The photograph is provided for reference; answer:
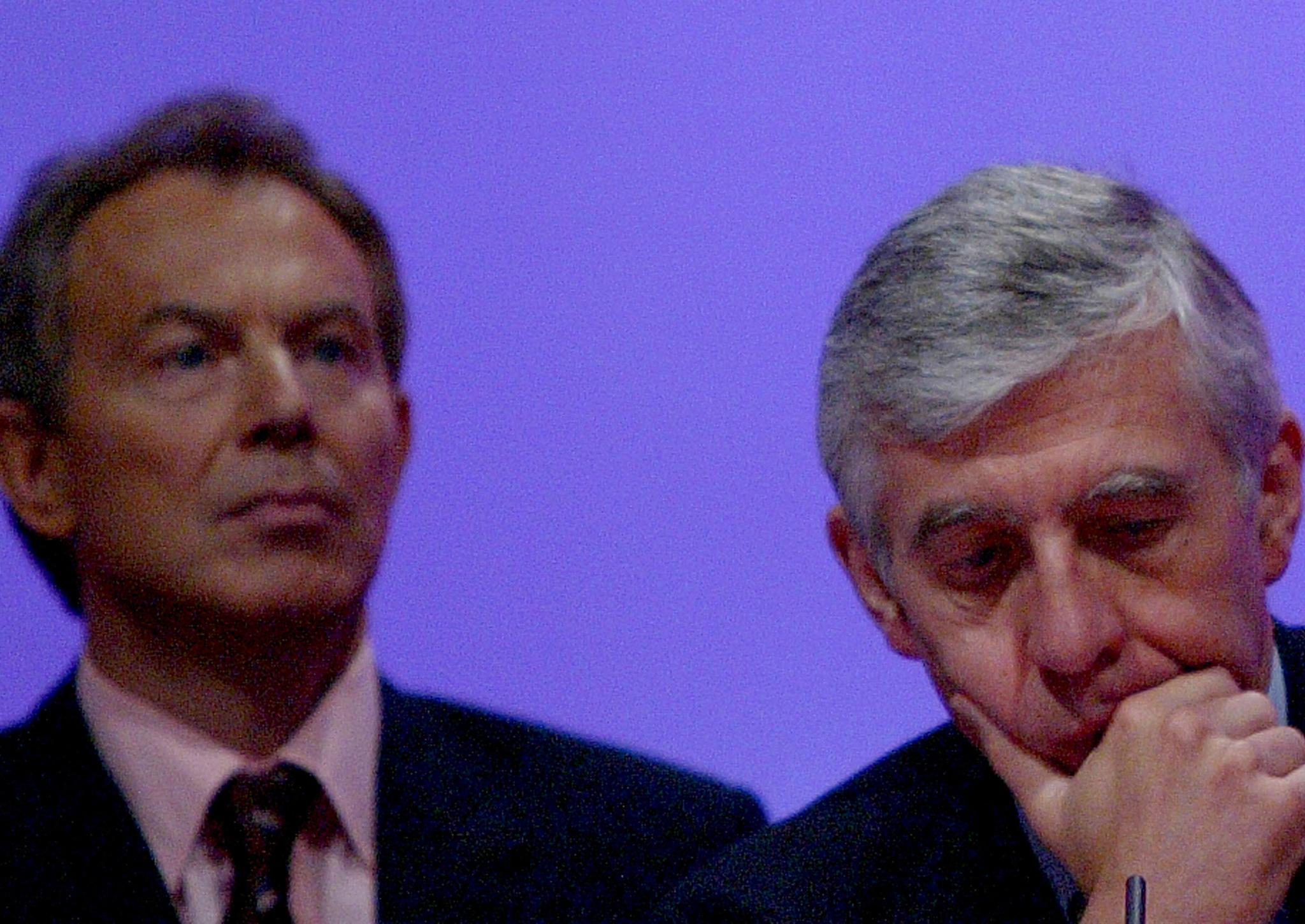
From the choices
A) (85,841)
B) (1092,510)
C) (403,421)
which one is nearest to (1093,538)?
(1092,510)

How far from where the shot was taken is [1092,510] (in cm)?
168

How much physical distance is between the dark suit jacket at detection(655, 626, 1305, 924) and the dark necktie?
373 mm

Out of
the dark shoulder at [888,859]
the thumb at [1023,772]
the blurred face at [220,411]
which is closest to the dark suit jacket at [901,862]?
the dark shoulder at [888,859]

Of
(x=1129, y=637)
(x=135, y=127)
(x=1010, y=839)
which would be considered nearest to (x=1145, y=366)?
(x=1129, y=637)

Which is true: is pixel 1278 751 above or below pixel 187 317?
below

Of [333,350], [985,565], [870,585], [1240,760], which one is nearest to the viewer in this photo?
[1240,760]

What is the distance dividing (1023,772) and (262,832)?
745 millimetres

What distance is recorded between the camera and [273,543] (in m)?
1.96

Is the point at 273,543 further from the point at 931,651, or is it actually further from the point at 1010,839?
the point at 1010,839

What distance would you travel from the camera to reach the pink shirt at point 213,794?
199 centimetres

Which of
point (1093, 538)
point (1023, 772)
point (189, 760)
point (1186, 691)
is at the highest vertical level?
point (1093, 538)

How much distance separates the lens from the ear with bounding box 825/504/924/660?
73.6 inches

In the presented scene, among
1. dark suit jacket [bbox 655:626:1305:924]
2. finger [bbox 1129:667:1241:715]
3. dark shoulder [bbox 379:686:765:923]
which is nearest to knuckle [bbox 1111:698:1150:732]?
finger [bbox 1129:667:1241:715]

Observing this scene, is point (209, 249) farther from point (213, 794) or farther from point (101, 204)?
point (213, 794)
